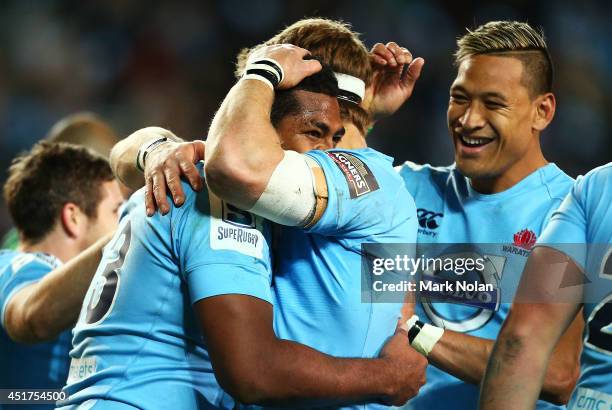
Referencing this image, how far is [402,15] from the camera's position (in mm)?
8125

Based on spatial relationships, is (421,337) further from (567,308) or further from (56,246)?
(56,246)

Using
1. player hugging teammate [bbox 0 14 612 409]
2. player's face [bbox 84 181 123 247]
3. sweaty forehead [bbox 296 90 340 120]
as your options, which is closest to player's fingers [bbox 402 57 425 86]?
player hugging teammate [bbox 0 14 612 409]

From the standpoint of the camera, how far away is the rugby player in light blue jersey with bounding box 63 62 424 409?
2.19 m

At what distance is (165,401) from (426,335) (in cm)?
96

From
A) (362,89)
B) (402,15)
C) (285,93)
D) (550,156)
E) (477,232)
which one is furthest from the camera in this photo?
(402,15)

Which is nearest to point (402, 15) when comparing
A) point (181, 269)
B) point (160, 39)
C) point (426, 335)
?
point (160, 39)

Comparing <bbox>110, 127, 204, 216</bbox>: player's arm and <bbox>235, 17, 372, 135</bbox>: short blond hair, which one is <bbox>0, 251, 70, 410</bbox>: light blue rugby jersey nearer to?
<bbox>110, 127, 204, 216</bbox>: player's arm

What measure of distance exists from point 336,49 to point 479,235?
3.19ft

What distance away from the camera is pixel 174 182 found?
239cm

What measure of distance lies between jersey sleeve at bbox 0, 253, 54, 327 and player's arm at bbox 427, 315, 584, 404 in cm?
177

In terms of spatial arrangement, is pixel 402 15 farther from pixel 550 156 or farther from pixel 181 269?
pixel 181 269

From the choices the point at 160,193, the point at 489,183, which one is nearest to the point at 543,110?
the point at 489,183

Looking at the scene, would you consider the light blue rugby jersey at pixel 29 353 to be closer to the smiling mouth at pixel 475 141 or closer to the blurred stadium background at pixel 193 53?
the smiling mouth at pixel 475 141

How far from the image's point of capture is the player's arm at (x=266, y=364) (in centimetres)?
217
